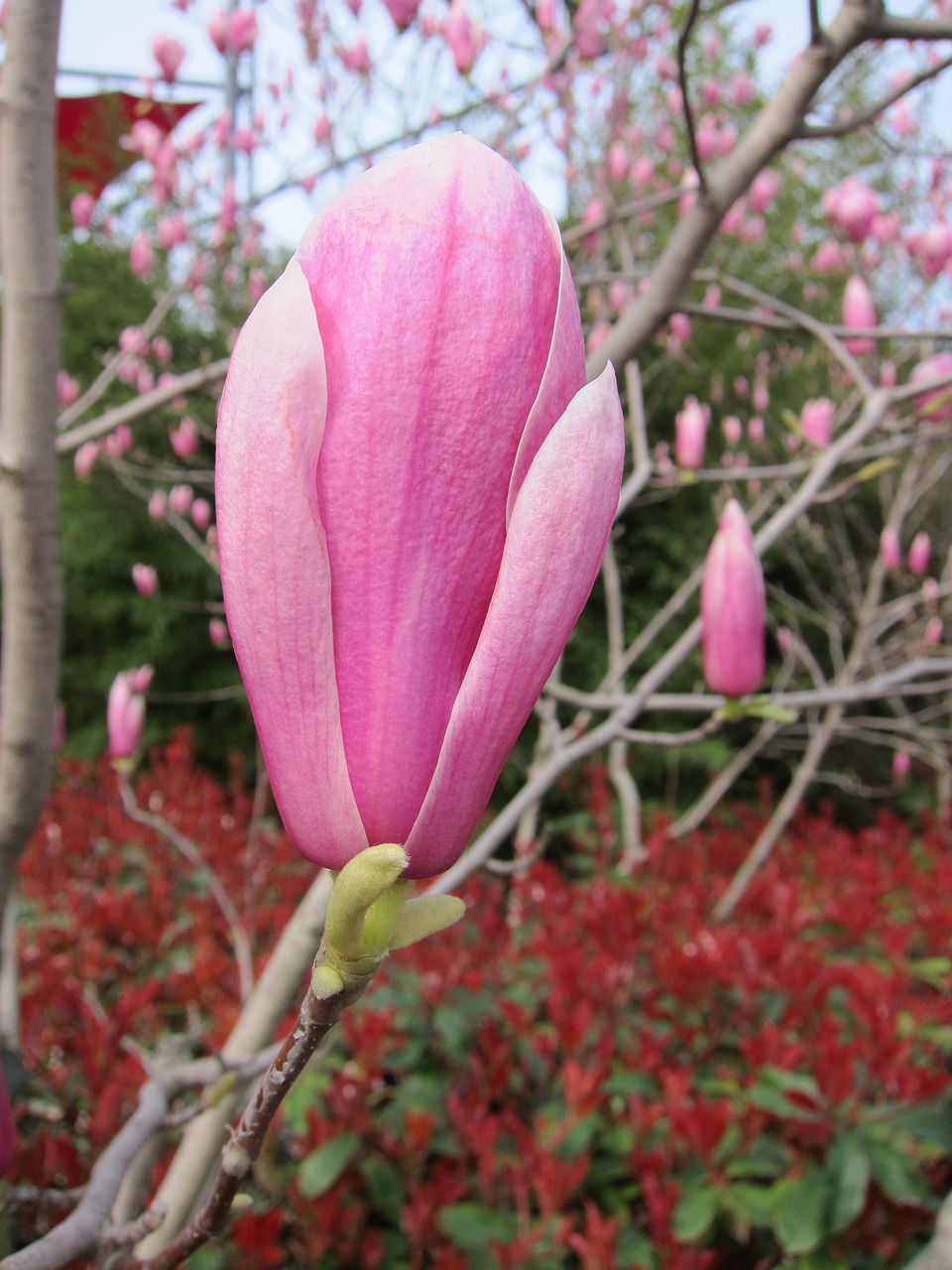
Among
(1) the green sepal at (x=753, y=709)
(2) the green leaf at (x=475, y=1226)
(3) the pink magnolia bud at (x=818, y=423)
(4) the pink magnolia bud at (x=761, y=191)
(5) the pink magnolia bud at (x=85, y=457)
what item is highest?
(4) the pink magnolia bud at (x=761, y=191)

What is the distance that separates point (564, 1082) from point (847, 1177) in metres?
0.53

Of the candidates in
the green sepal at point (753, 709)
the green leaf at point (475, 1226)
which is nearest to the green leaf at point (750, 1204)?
the green leaf at point (475, 1226)

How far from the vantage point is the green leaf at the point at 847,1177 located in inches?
64.7

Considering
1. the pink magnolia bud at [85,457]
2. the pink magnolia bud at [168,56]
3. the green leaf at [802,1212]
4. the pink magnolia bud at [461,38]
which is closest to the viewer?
the green leaf at [802,1212]

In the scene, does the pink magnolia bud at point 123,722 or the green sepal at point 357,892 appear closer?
the green sepal at point 357,892

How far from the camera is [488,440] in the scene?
1.22 ft

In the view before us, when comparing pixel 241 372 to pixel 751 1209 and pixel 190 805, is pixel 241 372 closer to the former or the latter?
pixel 751 1209

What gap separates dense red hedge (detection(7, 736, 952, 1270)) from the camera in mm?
1723

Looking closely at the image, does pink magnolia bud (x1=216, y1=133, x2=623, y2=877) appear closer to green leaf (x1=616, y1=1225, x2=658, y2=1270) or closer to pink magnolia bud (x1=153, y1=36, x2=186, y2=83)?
green leaf (x1=616, y1=1225, x2=658, y2=1270)

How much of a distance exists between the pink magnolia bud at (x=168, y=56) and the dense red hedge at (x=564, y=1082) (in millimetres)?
2294

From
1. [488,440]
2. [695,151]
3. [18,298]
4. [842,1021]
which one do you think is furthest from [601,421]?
[842,1021]

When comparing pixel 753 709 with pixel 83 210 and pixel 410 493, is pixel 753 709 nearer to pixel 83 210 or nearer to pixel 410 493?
pixel 410 493

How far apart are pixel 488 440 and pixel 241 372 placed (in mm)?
94

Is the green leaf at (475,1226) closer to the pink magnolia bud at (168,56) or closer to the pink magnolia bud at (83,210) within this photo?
the pink magnolia bud at (168,56)
